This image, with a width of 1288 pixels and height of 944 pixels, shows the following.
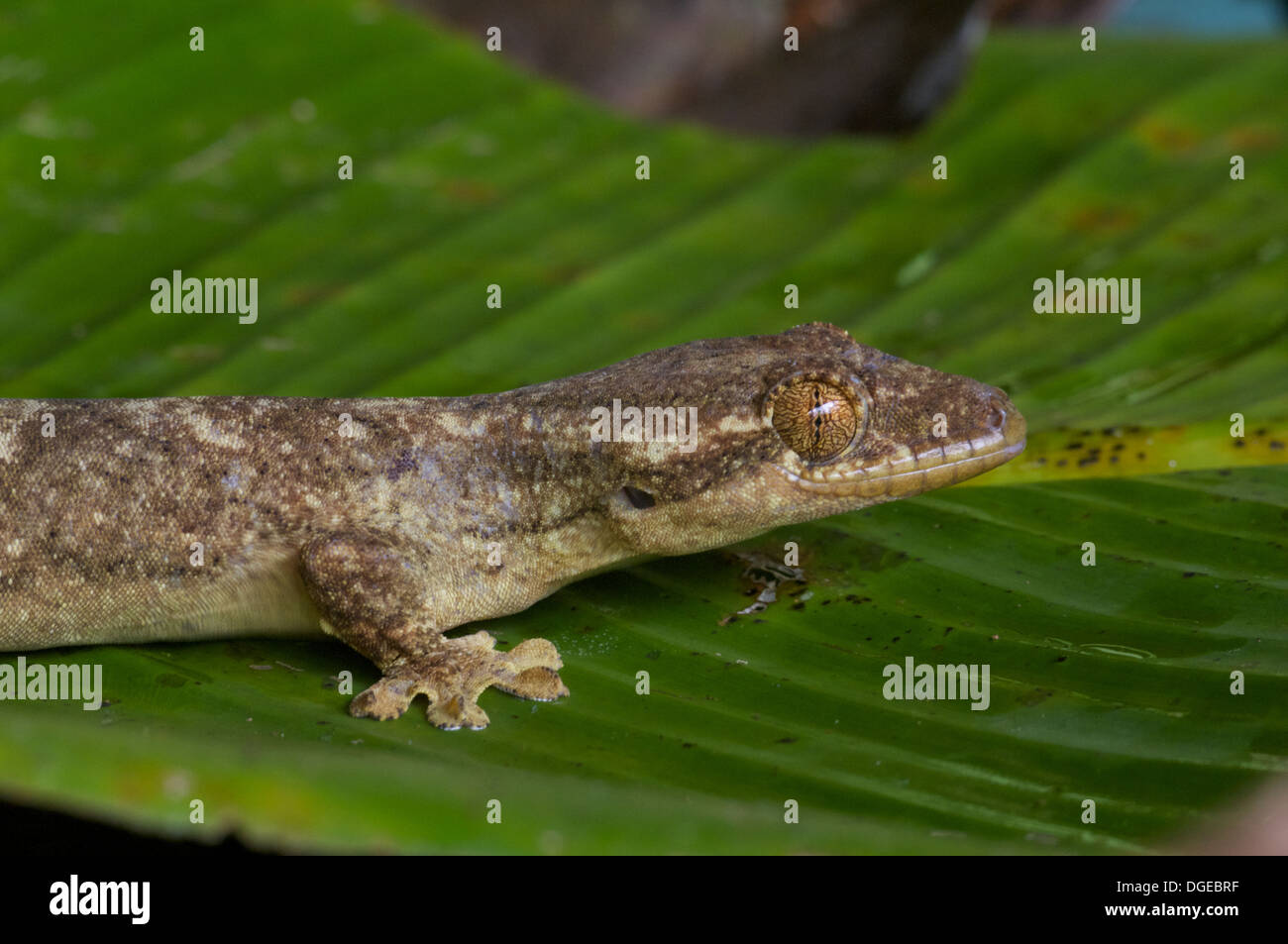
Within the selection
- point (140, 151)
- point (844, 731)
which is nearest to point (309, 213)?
point (140, 151)

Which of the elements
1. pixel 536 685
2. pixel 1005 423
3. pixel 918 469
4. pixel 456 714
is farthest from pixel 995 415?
pixel 456 714

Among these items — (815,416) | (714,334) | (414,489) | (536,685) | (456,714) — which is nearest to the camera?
(456,714)

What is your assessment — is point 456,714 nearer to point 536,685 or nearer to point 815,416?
point 536,685

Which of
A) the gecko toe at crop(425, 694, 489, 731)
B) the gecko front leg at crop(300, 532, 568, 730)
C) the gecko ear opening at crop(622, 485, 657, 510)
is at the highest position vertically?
the gecko ear opening at crop(622, 485, 657, 510)

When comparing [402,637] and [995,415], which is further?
[995,415]

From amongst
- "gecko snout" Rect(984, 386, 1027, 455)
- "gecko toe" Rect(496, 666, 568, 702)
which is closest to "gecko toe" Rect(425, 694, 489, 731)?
"gecko toe" Rect(496, 666, 568, 702)

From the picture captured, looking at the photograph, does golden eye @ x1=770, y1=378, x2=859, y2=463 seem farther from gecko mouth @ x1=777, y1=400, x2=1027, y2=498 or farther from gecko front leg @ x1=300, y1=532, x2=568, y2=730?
gecko front leg @ x1=300, y1=532, x2=568, y2=730
